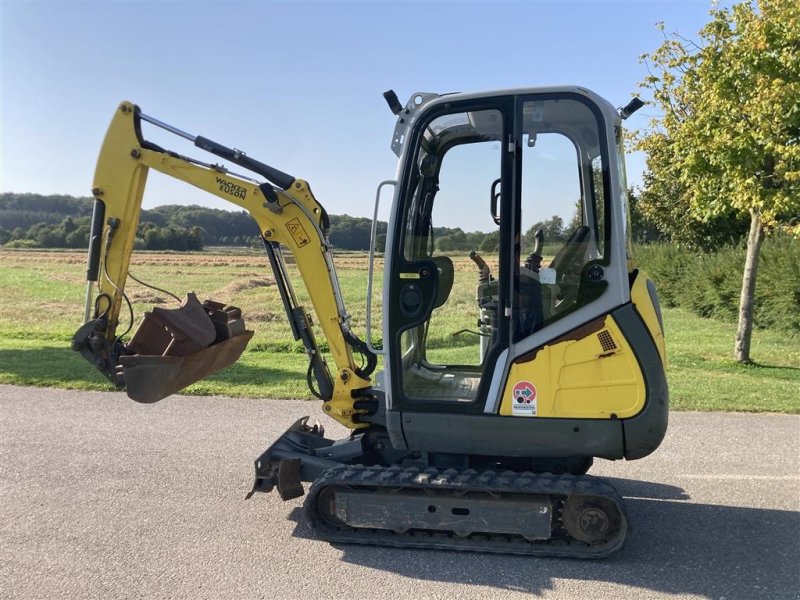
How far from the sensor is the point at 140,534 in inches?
164

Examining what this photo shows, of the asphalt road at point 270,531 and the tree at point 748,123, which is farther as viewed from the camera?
the tree at point 748,123

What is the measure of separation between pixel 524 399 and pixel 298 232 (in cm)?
189

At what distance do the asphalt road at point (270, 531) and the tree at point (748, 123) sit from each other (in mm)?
3958

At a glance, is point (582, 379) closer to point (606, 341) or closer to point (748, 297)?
point (606, 341)

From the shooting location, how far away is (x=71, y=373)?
8961mm

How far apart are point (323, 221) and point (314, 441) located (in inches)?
66.7

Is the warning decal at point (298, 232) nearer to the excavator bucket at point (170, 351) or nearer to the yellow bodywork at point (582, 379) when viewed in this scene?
the excavator bucket at point (170, 351)

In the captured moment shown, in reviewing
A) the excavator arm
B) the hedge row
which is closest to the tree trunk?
the hedge row

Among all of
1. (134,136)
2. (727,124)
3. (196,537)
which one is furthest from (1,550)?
(727,124)

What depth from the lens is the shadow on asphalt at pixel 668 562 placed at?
12.0 feet

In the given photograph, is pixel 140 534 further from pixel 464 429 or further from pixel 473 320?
pixel 473 320

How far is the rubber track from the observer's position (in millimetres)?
3889

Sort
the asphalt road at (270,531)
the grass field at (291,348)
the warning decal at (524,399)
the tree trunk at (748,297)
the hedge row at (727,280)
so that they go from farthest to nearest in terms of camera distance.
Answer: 1. the hedge row at (727,280)
2. the tree trunk at (748,297)
3. the grass field at (291,348)
4. the warning decal at (524,399)
5. the asphalt road at (270,531)

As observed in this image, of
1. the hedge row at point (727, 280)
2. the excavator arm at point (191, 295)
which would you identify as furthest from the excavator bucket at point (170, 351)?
the hedge row at point (727, 280)
